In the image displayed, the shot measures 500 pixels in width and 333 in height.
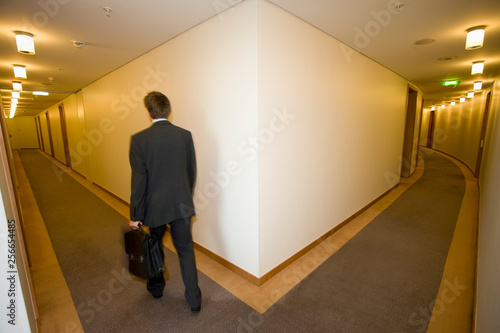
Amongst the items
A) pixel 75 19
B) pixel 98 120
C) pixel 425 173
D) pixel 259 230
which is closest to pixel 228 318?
pixel 259 230

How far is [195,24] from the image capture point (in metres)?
2.32

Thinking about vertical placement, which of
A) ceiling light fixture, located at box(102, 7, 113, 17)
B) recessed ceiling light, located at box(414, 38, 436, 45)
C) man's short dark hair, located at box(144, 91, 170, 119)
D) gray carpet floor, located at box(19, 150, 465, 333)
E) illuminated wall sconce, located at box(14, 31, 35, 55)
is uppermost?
recessed ceiling light, located at box(414, 38, 436, 45)

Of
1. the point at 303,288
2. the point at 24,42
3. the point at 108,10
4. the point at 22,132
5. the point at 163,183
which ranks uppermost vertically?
the point at 108,10

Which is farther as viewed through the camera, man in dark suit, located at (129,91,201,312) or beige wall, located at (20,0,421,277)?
beige wall, located at (20,0,421,277)

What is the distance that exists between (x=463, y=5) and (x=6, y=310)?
401 cm

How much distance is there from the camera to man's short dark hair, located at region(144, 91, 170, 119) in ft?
5.92

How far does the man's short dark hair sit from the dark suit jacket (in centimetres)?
8

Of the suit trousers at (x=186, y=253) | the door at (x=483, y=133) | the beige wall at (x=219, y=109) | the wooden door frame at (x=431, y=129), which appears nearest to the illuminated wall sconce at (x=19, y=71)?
the beige wall at (x=219, y=109)

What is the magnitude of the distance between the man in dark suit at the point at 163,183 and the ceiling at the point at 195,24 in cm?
95

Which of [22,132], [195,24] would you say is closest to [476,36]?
[195,24]

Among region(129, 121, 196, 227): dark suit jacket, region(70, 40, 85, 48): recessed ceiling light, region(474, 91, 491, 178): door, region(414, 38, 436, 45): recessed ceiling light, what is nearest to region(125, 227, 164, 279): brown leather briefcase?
region(129, 121, 196, 227): dark suit jacket

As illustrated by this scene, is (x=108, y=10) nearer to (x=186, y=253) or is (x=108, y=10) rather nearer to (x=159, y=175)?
(x=159, y=175)

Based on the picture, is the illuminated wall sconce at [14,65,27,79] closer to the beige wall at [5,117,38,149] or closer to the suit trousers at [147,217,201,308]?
the suit trousers at [147,217,201,308]

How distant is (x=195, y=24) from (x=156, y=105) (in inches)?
42.7
